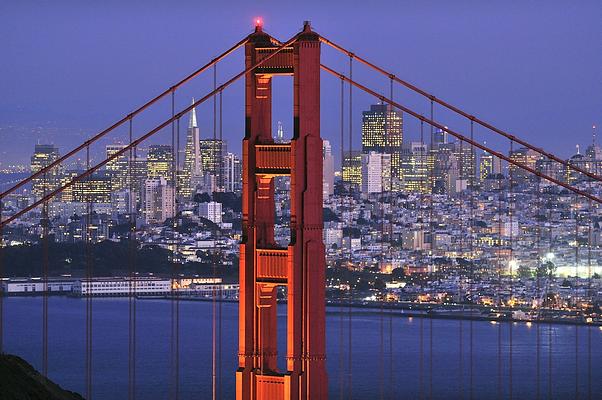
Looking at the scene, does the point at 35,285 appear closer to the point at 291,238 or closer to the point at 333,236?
the point at 333,236

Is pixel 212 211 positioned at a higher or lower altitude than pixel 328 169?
lower

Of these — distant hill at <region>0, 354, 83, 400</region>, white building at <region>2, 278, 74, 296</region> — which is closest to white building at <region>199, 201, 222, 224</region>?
white building at <region>2, 278, 74, 296</region>

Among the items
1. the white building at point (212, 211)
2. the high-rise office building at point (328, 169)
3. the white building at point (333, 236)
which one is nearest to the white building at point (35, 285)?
the white building at point (212, 211)

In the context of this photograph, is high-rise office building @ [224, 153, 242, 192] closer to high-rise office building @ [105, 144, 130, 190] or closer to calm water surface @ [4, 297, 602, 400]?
calm water surface @ [4, 297, 602, 400]

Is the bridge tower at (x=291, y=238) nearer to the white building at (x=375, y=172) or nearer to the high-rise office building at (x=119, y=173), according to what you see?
the white building at (x=375, y=172)

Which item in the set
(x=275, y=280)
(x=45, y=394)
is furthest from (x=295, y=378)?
(x=45, y=394)

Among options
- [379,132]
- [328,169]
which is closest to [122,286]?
[379,132]

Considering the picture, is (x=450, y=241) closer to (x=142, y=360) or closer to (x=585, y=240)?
(x=585, y=240)
